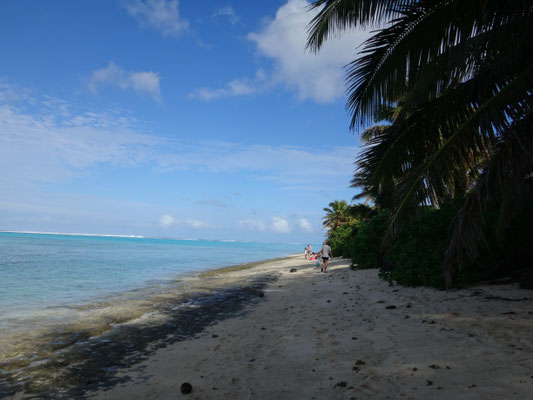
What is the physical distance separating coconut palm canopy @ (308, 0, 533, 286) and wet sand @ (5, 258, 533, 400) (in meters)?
1.23

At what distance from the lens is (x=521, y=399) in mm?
2742

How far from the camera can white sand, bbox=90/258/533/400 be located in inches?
134

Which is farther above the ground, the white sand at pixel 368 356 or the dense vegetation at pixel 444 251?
the dense vegetation at pixel 444 251

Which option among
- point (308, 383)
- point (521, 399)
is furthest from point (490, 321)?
point (308, 383)

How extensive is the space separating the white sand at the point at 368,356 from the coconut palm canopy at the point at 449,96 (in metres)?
1.20

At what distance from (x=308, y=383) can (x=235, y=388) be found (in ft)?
2.99

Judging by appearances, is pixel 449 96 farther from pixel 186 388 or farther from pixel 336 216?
pixel 336 216

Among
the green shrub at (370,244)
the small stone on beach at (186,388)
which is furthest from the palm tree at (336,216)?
the small stone on beach at (186,388)

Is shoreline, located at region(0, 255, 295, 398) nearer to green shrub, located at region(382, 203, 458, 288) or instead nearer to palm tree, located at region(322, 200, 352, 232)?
green shrub, located at region(382, 203, 458, 288)

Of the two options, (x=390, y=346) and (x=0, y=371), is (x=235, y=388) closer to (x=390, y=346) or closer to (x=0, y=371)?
(x=390, y=346)

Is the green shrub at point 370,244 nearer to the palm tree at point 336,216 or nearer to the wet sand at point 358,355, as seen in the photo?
the wet sand at point 358,355

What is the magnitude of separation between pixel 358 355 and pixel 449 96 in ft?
13.8

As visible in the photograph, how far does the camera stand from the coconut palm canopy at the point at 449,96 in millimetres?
4414

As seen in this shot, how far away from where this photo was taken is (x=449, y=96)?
16.9ft
